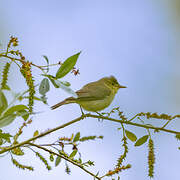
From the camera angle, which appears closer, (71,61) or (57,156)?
(71,61)

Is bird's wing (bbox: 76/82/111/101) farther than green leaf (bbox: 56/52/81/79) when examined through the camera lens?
Yes

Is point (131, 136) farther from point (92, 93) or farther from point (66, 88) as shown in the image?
point (92, 93)

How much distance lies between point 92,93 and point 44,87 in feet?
6.90

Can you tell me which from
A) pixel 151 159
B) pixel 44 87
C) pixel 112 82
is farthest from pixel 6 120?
pixel 112 82

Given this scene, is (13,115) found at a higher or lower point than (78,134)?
lower

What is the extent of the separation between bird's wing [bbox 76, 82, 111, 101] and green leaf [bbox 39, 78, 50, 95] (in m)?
1.66

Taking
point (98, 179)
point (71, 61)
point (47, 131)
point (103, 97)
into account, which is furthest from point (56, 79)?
point (103, 97)

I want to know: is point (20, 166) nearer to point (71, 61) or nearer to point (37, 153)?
point (37, 153)

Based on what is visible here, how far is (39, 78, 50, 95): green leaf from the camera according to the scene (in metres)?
0.99

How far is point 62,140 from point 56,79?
27 cm

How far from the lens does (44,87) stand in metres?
1.02

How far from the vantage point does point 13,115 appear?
0.90m

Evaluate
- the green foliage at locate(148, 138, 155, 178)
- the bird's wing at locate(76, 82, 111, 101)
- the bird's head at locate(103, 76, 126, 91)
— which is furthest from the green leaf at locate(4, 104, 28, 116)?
the bird's head at locate(103, 76, 126, 91)

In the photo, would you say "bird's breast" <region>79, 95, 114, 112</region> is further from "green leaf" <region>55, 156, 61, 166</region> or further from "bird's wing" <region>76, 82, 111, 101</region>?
"green leaf" <region>55, 156, 61, 166</region>
